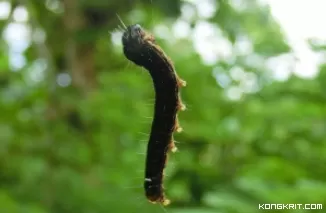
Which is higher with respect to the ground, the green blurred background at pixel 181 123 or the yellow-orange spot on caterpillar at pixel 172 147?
the green blurred background at pixel 181 123

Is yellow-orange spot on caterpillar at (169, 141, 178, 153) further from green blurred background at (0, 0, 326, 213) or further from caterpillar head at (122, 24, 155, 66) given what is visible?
green blurred background at (0, 0, 326, 213)

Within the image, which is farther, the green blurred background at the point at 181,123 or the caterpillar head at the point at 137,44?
the green blurred background at the point at 181,123

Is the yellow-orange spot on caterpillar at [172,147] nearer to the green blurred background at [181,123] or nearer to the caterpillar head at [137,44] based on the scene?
the caterpillar head at [137,44]

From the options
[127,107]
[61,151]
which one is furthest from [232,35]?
[61,151]

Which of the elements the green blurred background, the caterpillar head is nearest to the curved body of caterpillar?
the caterpillar head

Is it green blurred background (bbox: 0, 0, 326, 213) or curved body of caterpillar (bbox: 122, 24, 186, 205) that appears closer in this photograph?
curved body of caterpillar (bbox: 122, 24, 186, 205)

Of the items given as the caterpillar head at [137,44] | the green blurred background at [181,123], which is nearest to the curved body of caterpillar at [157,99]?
the caterpillar head at [137,44]
